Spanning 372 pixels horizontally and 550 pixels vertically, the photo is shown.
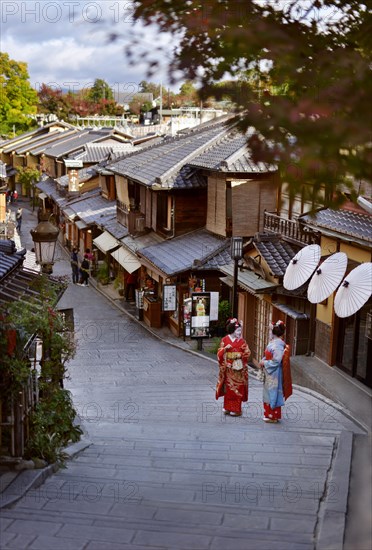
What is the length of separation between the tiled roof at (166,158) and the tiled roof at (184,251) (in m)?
2.11

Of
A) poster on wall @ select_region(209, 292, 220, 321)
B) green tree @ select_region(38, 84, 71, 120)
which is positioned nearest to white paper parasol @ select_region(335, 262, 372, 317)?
poster on wall @ select_region(209, 292, 220, 321)

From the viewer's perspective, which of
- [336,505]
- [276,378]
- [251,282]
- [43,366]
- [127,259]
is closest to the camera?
[336,505]

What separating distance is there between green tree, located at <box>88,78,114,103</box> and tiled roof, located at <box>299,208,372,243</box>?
95.1 m

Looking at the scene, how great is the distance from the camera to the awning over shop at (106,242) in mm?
32719

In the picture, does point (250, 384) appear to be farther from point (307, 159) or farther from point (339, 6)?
point (307, 159)

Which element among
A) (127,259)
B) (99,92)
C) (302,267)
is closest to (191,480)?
(302,267)

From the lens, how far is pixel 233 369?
13188mm

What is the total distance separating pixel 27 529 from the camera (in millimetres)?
7082

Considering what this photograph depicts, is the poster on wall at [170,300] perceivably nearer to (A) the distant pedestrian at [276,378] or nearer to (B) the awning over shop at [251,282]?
(B) the awning over shop at [251,282]

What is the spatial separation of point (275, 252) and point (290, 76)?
44.4 ft

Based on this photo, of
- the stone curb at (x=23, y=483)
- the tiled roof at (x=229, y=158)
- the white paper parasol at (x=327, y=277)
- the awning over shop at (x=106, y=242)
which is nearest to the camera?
the stone curb at (x=23, y=483)

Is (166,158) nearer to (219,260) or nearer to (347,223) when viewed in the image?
(219,260)

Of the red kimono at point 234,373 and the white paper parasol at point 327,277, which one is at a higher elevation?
the white paper parasol at point 327,277

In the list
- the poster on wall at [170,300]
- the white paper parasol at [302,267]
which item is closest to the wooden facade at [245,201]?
the poster on wall at [170,300]
